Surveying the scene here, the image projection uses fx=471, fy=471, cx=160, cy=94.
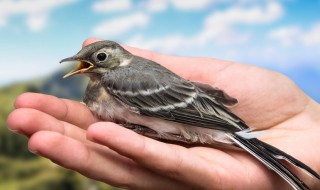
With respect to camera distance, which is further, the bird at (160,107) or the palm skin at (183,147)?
the bird at (160,107)

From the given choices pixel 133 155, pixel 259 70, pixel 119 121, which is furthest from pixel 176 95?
pixel 259 70

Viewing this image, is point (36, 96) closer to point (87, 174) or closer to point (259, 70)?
point (87, 174)

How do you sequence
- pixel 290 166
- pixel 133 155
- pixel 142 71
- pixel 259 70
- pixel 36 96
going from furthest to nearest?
pixel 259 70, pixel 142 71, pixel 290 166, pixel 36 96, pixel 133 155

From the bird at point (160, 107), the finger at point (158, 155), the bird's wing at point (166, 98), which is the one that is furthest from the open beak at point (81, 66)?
the finger at point (158, 155)

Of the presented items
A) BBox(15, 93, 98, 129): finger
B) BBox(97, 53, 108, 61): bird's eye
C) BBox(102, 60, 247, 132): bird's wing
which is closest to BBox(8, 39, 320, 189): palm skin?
BBox(15, 93, 98, 129): finger

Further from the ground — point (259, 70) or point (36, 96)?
point (259, 70)

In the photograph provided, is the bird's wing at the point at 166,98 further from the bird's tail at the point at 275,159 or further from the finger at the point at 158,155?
the finger at the point at 158,155
